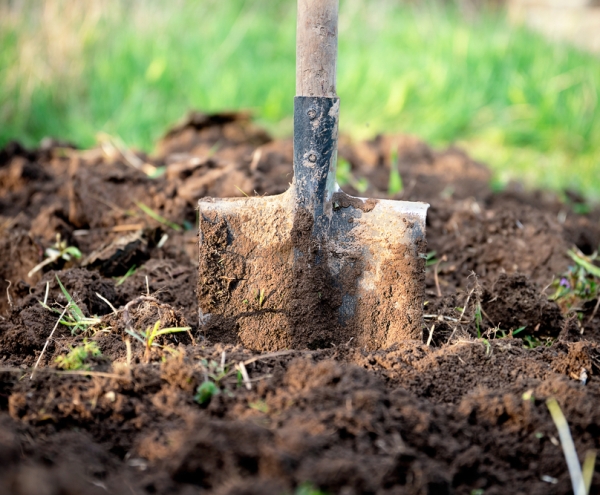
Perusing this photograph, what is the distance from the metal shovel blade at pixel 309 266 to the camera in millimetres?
1956

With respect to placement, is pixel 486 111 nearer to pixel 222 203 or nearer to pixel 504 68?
pixel 504 68

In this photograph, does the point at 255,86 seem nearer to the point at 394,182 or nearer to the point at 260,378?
the point at 394,182

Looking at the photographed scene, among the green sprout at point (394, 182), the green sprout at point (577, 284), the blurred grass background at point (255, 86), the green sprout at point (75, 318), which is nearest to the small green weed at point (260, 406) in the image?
the green sprout at point (75, 318)

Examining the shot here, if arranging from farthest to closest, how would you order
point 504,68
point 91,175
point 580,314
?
point 504,68 → point 91,175 → point 580,314

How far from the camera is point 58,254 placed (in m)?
2.46

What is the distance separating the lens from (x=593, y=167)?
4.50 metres

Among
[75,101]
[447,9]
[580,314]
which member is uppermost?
[447,9]

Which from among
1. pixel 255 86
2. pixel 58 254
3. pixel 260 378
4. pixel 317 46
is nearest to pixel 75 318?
pixel 58 254

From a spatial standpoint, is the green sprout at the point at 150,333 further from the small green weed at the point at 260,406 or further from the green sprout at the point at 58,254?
the green sprout at the point at 58,254

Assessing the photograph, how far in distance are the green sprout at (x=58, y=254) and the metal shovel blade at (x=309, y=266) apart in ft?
2.48

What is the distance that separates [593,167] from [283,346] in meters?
3.43

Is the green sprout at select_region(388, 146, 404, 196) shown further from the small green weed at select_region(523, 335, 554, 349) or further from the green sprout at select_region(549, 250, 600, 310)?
the small green weed at select_region(523, 335, 554, 349)

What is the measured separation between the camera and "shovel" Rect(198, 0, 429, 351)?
76.8 inches

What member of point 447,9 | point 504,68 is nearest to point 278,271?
point 504,68
